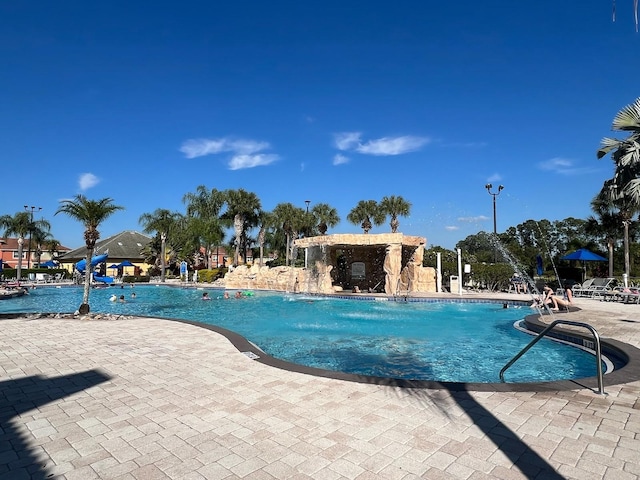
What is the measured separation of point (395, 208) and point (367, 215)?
2903mm

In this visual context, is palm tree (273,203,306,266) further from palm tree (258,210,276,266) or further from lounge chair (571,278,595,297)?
lounge chair (571,278,595,297)

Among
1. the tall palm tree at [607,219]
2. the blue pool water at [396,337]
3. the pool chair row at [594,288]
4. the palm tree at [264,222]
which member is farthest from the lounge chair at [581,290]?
the palm tree at [264,222]

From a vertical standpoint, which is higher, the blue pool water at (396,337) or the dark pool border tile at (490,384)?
the dark pool border tile at (490,384)

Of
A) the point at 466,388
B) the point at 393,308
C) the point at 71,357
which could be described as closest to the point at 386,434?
the point at 466,388

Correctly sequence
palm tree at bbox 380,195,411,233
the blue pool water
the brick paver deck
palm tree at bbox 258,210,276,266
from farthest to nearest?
1. palm tree at bbox 258,210,276,266
2. palm tree at bbox 380,195,411,233
3. the blue pool water
4. the brick paver deck

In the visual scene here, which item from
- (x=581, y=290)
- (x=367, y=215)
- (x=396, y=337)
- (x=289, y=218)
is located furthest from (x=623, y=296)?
(x=289, y=218)

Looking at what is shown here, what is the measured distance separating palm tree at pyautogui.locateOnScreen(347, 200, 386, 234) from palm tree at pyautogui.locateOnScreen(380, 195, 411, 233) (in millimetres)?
643

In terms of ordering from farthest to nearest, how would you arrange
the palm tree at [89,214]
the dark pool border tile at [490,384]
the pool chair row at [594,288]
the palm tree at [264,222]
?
the palm tree at [264,222]
the pool chair row at [594,288]
the palm tree at [89,214]
the dark pool border tile at [490,384]

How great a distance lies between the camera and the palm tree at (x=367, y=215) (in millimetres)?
37438

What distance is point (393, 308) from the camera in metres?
16.8

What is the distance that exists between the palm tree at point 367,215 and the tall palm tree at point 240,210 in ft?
34.7

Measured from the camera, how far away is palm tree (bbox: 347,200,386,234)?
3744 centimetres

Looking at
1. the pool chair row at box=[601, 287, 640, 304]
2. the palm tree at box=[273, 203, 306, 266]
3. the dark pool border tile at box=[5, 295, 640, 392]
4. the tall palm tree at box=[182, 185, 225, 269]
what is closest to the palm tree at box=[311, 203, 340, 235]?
the palm tree at box=[273, 203, 306, 266]

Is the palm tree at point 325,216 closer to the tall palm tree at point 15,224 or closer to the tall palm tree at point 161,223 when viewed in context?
the tall palm tree at point 161,223
